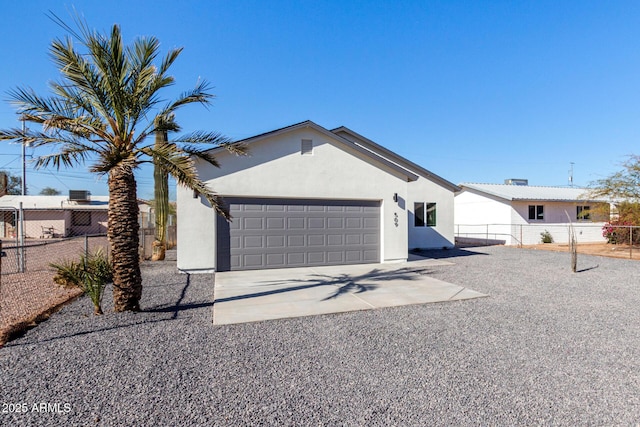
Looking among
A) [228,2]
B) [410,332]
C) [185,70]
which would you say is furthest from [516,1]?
[410,332]

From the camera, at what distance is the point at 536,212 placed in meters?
A: 22.6

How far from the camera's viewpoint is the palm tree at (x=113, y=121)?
18.5ft

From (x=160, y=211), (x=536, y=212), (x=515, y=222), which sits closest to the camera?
(x=160, y=211)

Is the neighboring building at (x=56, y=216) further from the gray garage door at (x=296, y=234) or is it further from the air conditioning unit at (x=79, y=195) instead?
the gray garage door at (x=296, y=234)

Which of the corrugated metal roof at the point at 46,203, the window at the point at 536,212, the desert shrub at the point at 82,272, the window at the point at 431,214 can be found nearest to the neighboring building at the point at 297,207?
the desert shrub at the point at 82,272

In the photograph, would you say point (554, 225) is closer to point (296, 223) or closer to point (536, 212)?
point (536, 212)

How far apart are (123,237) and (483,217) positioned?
23494mm

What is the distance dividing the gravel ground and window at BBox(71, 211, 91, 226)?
26357mm

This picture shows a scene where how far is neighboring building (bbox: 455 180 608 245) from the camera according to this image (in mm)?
21484

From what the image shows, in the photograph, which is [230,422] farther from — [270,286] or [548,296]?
[548,296]

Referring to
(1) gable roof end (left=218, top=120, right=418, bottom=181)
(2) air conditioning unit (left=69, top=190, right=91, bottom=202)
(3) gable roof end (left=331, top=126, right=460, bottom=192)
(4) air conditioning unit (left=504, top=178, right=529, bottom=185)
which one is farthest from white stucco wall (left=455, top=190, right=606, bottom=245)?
(2) air conditioning unit (left=69, top=190, right=91, bottom=202)

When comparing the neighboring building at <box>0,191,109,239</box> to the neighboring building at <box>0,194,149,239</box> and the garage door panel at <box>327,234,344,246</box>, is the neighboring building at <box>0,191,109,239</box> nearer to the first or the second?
the neighboring building at <box>0,194,149,239</box>

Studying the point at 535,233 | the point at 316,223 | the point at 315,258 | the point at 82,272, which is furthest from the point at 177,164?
the point at 535,233

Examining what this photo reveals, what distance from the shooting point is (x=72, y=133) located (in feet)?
19.5
